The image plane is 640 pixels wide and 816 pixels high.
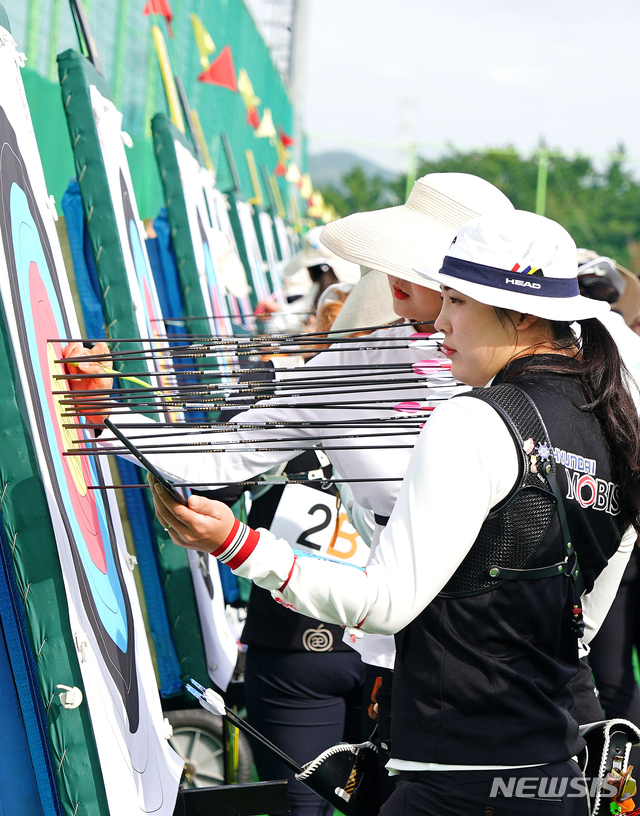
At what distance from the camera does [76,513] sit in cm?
150

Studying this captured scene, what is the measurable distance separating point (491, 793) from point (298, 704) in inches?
36.0

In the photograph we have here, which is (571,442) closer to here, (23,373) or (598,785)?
(598,785)

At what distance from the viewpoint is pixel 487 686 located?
1274 mm

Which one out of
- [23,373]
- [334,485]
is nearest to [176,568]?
[334,485]

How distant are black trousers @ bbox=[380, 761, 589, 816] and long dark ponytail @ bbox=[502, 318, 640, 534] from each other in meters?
0.40

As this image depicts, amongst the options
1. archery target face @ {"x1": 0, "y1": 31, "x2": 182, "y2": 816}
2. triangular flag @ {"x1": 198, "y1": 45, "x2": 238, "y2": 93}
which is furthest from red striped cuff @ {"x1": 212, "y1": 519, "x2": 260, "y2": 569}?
triangular flag @ {"x1": 198, "y1": 45, "x2": 238, "y2": 93}

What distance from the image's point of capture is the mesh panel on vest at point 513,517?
1216 millimetres

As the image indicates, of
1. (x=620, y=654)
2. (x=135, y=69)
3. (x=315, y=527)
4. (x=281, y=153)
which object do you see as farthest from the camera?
(x=281, y=153)

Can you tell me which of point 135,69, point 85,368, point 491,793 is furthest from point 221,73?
point 491,793

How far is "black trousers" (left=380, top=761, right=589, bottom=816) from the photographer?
130cm

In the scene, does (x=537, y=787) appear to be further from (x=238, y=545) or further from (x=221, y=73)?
(x=221, y=73)

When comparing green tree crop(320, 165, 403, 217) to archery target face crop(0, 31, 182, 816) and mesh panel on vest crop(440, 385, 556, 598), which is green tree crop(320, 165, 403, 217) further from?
mesh panel on vest crop(440, 385, 556, 598)

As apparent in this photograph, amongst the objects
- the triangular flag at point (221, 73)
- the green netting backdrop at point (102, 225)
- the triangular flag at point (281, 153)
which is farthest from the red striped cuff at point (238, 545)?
the triangular flag at point (281, 153)

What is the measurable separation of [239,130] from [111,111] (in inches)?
354
